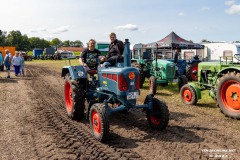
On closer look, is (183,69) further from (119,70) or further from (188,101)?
(119,70)

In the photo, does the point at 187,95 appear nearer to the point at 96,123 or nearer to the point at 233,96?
the point at 233,96

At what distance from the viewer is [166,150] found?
380 centimetres

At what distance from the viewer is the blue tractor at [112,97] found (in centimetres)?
421

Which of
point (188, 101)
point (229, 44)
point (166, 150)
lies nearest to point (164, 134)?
point (166, 150)

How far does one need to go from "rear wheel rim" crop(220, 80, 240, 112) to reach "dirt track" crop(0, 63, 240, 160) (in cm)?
35

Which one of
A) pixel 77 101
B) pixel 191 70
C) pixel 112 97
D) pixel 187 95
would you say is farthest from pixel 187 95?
pixel 191 70

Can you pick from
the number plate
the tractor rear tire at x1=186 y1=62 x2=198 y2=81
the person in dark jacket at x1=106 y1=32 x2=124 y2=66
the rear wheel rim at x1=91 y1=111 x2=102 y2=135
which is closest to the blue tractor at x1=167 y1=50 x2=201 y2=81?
the tractor rear tire at x1=186 y1=62 x2=198 y2=81

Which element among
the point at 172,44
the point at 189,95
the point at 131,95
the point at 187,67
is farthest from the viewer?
the point at 172,44

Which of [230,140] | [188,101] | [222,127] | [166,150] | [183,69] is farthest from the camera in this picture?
[183,69]

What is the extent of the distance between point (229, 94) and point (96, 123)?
11.3 ft

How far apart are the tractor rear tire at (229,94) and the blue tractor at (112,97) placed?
2.10m

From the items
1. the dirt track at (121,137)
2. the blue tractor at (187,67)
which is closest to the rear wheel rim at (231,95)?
the dirt track at (121,137)

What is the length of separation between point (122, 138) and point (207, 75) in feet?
13.9

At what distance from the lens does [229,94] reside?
5848 mm
